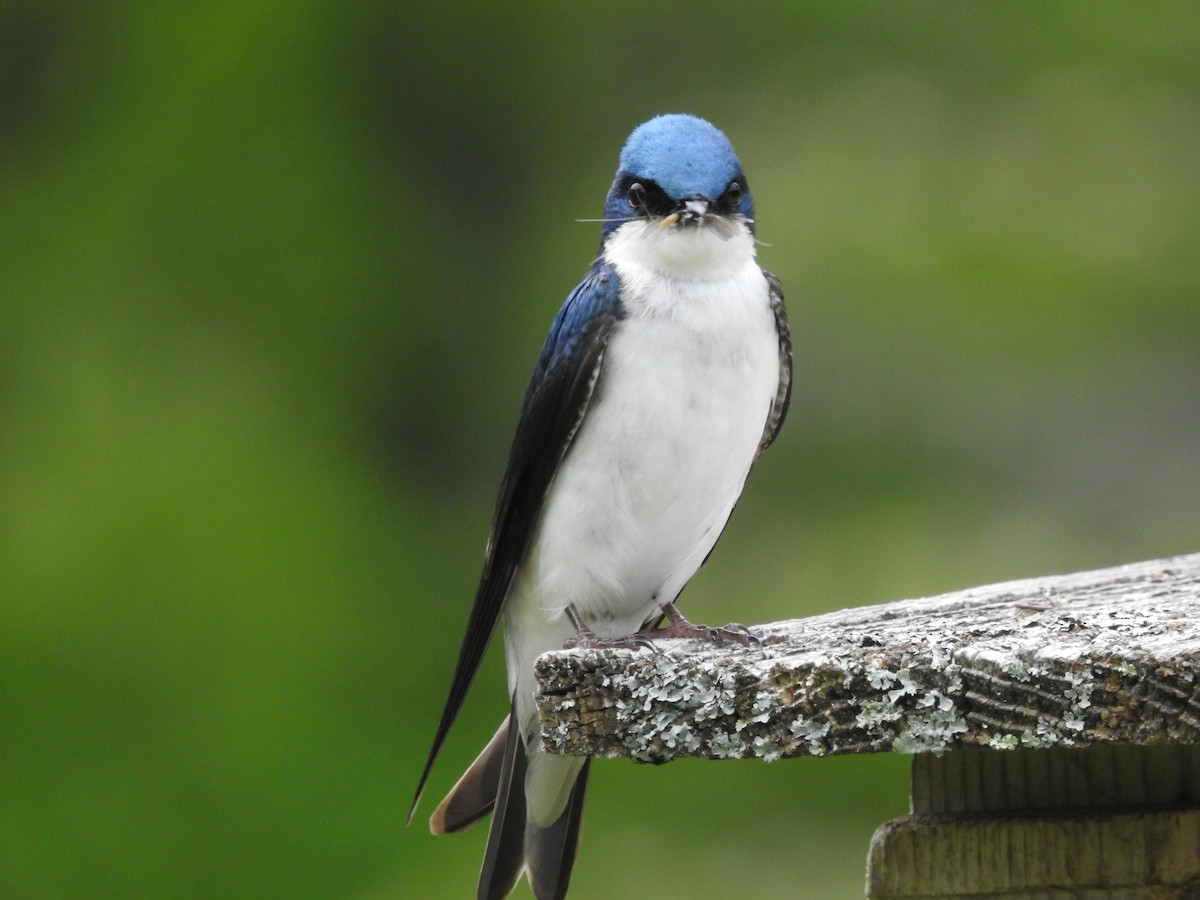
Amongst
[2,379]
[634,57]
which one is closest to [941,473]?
[634,57]

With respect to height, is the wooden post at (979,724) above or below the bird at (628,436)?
below

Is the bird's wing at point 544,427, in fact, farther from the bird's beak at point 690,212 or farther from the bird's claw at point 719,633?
the bird's claw at point 719,633

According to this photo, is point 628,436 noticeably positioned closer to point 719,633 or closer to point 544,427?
point 544,427

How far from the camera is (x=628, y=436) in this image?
101 inches

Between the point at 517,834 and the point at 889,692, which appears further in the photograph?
the point at 517,834

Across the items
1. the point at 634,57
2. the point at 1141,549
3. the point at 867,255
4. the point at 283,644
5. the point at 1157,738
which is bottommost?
the point at 1157,738

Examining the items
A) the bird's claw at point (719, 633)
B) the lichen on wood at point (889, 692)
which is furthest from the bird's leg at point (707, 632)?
the lichen on wood at point (889, 692)

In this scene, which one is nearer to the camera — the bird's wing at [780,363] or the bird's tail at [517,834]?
the bird's tail at [517,834]

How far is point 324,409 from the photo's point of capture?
4.79 m

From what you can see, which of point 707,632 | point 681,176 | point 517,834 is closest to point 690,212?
point 681,176

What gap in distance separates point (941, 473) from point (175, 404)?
206 cm

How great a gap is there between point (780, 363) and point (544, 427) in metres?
0.41

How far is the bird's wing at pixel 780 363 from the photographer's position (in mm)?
2773

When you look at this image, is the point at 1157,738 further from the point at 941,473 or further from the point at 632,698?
the point at 941,473
